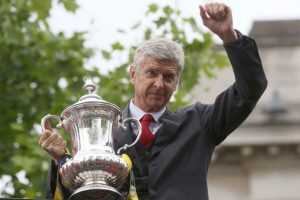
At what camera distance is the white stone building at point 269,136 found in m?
23.4

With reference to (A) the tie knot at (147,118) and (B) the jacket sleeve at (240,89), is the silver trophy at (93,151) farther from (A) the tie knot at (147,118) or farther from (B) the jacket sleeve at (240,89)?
(B) the jacket sleeve at (240,89)

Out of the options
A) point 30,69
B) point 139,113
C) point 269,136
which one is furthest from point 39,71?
point 139,113

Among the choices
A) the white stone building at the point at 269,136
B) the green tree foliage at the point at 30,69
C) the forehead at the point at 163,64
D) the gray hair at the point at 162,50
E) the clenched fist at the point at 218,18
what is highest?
the clenched fist at the point at 218,18

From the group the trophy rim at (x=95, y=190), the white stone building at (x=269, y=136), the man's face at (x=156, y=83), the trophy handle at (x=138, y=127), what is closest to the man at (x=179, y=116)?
the man's face at (x=156, y=83)

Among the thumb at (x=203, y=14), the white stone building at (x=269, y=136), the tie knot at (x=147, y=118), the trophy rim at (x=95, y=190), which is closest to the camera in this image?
the trophy rim at (x=95, y=190)

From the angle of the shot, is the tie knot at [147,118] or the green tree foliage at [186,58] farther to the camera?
the green tree foliage at [186,58]

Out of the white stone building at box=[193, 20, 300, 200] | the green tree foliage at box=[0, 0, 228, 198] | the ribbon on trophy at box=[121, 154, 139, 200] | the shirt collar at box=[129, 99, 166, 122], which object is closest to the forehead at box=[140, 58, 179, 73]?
the shirt collar at box=[129, 99, 166, 122]

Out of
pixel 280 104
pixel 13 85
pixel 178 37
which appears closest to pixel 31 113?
pixel 13 85

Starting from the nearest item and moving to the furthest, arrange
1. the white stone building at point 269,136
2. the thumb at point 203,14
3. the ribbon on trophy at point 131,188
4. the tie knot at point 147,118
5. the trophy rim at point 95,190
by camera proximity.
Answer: the trophy rim at point 95,190, the ribbon on trophy at point 131,188, the thumb at point 203,14, the tie knot at point 147,118, the white stone building at point 269,136

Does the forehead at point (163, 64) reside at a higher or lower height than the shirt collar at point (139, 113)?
higher

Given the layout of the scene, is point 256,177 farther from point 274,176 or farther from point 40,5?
point 40,5

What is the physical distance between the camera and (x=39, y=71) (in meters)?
17.1

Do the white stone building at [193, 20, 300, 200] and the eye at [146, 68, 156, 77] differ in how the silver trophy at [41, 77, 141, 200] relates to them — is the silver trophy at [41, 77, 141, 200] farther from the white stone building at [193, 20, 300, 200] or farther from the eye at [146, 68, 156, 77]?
the white stone building at [193, 20, 300, 200]

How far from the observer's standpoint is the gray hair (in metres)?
6.50
